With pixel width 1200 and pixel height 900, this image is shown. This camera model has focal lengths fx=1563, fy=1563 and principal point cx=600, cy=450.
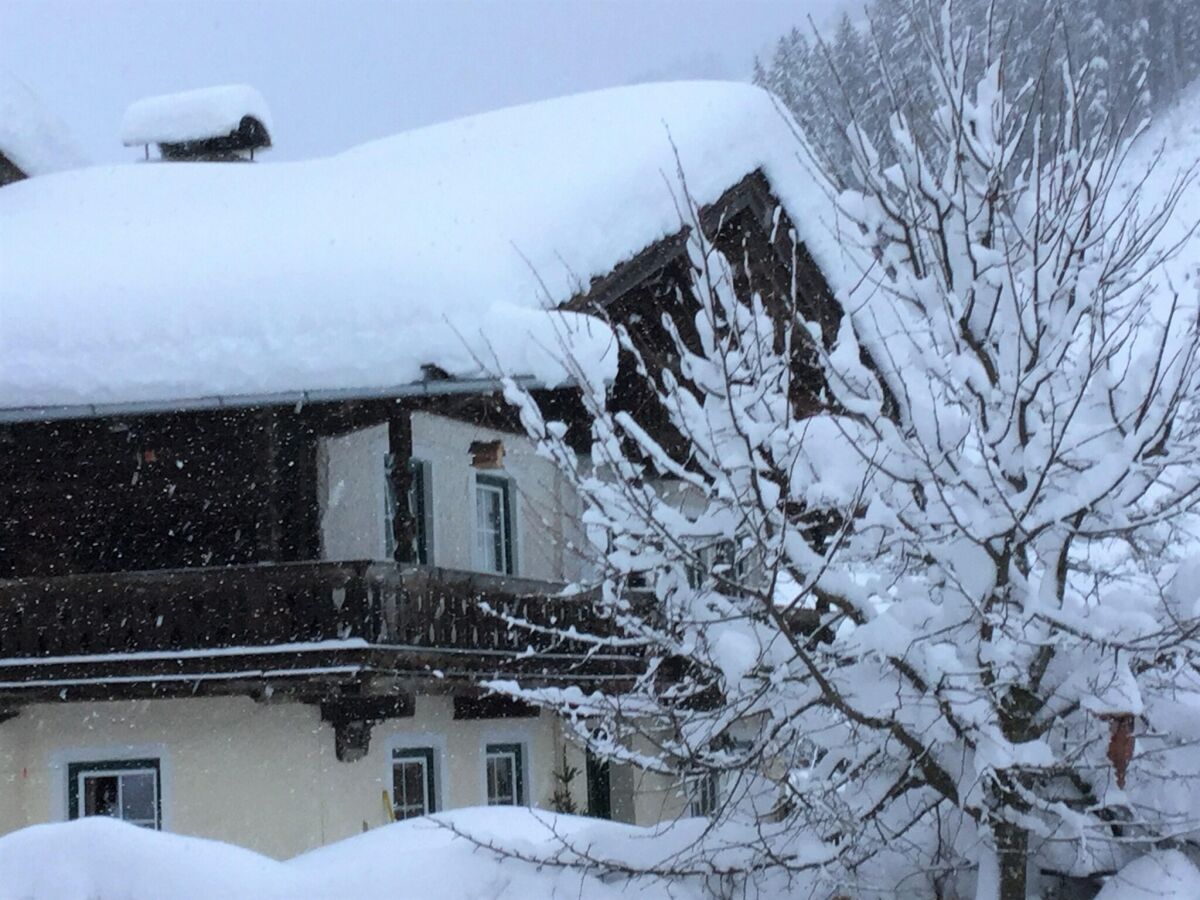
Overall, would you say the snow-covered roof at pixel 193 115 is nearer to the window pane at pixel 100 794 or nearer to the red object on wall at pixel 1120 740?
the window pane at pixel 100 794

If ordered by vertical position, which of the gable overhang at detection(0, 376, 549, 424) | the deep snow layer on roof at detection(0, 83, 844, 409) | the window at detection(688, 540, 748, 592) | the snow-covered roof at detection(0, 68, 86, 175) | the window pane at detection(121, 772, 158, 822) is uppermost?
the snow-covered roof at detection(0, 68, 86, 175)

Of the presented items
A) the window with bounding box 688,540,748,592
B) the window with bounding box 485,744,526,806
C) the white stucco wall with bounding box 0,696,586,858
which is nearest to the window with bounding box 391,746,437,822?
the white stucco wall with bounding box 0,696,586,858

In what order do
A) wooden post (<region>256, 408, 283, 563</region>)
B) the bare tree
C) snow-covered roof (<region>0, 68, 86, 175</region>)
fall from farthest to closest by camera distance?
snow-covered roof (<region>0, 68, 86, 175</region>), wooden post (<region>256, 408, 283, 563</region>), the bare tree

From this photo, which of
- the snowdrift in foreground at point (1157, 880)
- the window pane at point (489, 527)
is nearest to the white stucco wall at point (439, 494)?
the window pane at point (489, 527)

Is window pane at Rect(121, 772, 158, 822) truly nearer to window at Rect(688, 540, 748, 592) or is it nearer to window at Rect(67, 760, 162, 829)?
window at Rect(67, 760, 162, 829)

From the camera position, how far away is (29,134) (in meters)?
18.5

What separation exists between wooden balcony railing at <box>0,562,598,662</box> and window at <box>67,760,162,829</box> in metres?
1.17

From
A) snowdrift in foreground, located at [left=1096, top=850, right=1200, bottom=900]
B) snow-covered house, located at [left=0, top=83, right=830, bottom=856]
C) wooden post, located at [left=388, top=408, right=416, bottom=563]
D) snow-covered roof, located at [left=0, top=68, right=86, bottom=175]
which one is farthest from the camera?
snow-covered roof, located at [left=0, top=68, right=86, bottom=175]

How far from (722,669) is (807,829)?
3.11 feet

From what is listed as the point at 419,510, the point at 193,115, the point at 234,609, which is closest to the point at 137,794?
the point at 234,609

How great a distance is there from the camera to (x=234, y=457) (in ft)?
42.3

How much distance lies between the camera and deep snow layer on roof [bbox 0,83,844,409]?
1162cm

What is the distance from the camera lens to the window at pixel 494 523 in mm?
14891

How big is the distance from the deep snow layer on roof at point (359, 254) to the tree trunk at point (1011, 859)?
13.9ft
